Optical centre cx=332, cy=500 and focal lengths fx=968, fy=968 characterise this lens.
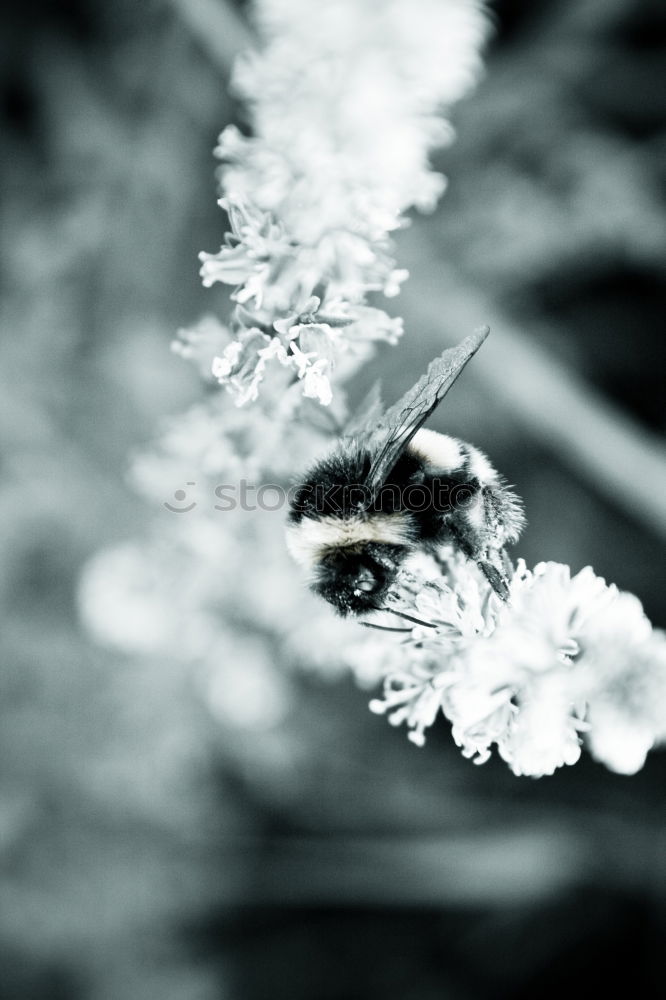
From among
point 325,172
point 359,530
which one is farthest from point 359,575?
point 325,172

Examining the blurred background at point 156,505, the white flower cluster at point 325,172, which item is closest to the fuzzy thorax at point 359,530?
the white flower cluster at point 325,172

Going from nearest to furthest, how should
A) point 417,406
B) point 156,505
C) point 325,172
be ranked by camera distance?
point 417,406
point 325,172
point 156,505

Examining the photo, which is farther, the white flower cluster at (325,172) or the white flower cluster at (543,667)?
the white flower cluster at (325,172)

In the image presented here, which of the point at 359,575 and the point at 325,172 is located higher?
the point at 325,172

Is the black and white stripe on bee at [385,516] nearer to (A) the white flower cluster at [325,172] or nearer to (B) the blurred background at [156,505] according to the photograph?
(A) the white flower cluster at [325,172]

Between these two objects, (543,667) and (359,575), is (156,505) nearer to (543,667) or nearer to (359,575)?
(359,575)

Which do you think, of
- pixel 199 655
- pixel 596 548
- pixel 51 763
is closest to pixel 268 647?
pixel 199 655

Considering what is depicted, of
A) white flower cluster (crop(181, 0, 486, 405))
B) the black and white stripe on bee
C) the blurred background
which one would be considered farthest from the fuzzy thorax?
the blurred background
